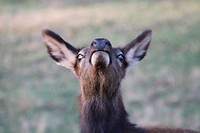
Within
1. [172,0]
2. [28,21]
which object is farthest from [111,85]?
[172,0]

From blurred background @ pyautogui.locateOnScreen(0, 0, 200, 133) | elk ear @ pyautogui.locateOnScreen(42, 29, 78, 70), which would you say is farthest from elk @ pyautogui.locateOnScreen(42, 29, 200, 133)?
blurred background @ pyautogui.locateOnScreen(0, 0, 200, 133)

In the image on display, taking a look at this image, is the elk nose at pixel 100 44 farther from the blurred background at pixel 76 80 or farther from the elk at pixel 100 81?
the blurred background at pixel 76 80

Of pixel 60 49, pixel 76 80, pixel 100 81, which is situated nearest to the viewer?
pixel 100 81

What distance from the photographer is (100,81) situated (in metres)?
7.19

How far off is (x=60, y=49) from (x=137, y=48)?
3.02ft

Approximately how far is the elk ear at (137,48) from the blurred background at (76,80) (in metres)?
3.93

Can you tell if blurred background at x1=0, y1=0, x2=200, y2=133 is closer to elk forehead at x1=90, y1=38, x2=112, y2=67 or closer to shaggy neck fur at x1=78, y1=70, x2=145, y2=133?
shaggy neck fur at x1=78, y1=70, x2=145, y2=133

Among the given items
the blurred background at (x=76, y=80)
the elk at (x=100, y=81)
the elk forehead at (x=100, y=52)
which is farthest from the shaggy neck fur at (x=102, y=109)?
the blurred background at (x=76, y=80)

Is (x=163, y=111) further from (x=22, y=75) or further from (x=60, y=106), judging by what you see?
(x=22, y=75)

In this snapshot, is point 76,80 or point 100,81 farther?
point 76,80

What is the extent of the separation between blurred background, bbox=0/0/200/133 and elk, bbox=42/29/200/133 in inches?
177

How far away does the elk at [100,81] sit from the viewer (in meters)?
7.00

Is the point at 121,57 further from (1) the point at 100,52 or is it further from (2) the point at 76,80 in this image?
(2) the point at 76,80

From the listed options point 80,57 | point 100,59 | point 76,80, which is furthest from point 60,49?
point 76,80
